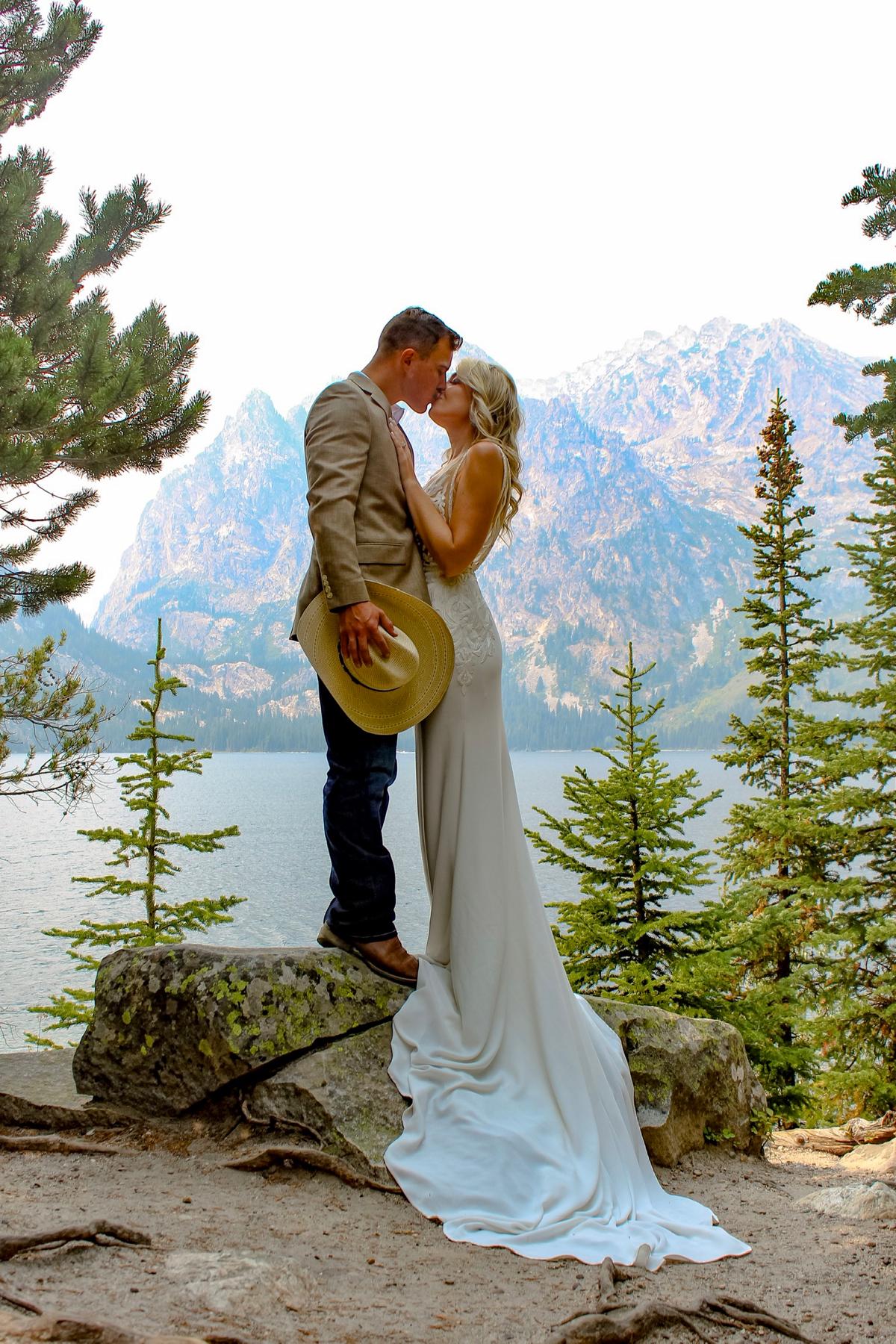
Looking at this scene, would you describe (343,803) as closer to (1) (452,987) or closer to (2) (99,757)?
(1) (452,987)

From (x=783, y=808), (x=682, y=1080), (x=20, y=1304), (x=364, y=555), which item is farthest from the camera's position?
(x=783, y=808)

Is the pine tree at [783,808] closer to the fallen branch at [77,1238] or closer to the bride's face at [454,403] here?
the bride's face at [454,403]

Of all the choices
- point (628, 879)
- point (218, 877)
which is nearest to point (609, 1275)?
point (628, 879)

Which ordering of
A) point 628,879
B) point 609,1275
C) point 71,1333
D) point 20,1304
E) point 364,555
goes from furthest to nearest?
1. point 628,879
2. point 364,555
3. point 609,1275
4. point 20,1304
5. point 71,1333

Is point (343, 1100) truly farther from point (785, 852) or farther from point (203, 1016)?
point (785, 852)

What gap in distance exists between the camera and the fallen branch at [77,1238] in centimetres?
260

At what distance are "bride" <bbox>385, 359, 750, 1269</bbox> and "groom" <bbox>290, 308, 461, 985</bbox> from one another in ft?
0.39

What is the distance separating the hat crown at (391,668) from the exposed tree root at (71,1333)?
243 cm

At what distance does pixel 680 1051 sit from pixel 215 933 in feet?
101

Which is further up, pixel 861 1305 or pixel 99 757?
pixel 99 757

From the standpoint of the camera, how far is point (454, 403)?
443cm

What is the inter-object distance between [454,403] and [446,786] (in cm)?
172

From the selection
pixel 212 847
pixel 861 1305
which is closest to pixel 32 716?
pixel 212 847

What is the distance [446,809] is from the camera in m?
4.34
